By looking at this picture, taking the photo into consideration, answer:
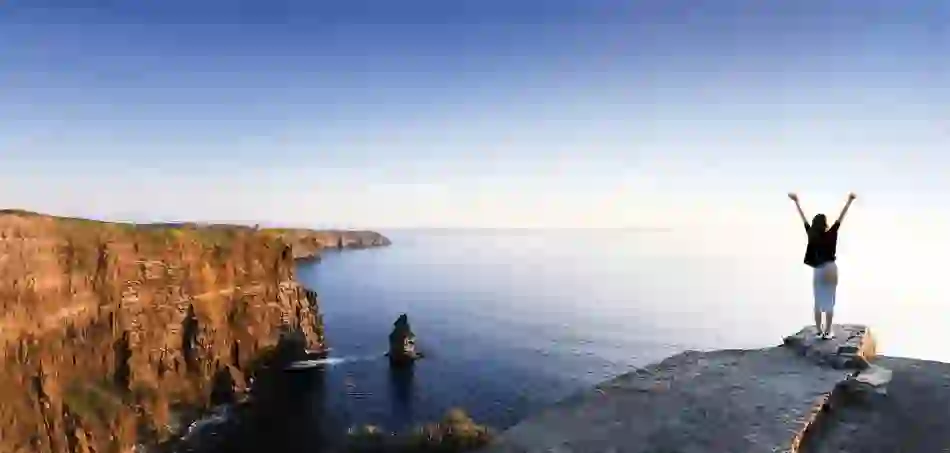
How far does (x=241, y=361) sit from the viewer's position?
198 feet

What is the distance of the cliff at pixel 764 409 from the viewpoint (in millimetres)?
6711

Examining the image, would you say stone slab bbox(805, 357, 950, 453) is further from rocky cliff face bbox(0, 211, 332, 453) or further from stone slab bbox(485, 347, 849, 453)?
rocky cliff face bbox(0, 211, 332, 453)

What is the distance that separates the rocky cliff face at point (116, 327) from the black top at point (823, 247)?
120 ft

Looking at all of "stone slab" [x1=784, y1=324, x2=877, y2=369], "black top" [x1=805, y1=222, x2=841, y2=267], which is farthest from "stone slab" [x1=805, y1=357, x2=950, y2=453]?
"black top" [x1=805, y1=222, x2=841, y2=267]

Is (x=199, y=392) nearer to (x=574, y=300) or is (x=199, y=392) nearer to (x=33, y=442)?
(x=33, y=442)

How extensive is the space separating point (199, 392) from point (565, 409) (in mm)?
50351

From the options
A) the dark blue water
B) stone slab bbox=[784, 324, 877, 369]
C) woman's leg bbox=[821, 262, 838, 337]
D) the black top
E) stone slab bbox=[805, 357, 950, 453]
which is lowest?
the dark blue water

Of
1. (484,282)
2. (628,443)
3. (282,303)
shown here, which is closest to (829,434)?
(628,443)

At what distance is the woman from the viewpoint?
392 inches

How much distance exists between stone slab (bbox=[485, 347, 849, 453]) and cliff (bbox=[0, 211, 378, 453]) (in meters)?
34.5

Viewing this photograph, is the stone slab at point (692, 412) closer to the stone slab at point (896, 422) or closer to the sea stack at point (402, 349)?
the stone slab at point (896, 422)

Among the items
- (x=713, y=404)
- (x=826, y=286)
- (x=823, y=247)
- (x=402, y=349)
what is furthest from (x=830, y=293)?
(x=402, y=349)

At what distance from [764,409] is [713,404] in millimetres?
551

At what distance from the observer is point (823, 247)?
10.2m
